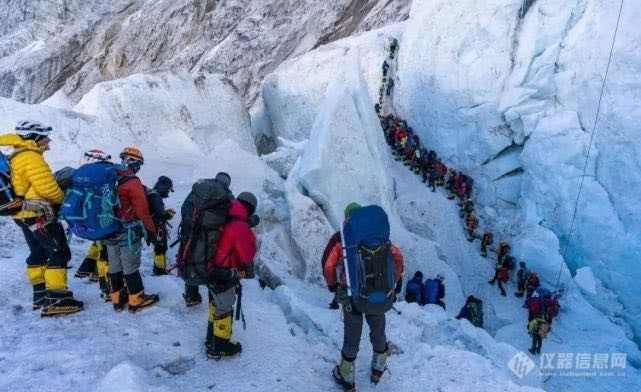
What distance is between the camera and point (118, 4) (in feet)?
119

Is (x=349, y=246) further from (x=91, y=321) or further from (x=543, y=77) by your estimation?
(x=543, y=77)

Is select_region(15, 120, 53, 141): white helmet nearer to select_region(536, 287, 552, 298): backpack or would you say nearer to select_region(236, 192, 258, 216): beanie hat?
select_region(236, 192, 258, 216): beanie hat

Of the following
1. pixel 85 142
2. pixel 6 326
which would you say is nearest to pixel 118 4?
pixel 85 142

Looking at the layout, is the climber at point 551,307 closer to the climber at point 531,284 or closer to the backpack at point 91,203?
the climber at point 531,284

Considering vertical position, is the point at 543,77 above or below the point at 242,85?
below

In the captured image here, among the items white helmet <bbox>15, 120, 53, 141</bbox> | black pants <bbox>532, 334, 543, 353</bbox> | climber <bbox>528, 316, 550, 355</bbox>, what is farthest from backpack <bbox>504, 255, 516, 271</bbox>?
white helmet <bbox>15, 120, 53, 141</bbox>

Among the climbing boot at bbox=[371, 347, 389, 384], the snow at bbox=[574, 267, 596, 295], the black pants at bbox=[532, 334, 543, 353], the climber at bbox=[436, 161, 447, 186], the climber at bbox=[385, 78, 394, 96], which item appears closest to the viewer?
the climbing boot at bbox=[371, 347, 389, 384]

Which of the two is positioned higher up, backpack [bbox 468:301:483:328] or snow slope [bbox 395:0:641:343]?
snow slope [bbox 395:0:641:343]

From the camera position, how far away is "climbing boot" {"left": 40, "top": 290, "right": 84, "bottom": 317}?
3689 mm

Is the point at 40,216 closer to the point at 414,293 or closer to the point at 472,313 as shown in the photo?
the point at 414,293

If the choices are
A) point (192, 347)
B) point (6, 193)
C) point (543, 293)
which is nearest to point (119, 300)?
point (192, 347)

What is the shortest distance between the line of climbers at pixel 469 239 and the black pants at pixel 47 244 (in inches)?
234

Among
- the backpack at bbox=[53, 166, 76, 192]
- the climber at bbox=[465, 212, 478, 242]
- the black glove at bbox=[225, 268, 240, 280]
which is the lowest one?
the climber at bbox=[465, 212, 478, 242]

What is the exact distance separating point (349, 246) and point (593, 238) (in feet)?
37.7
